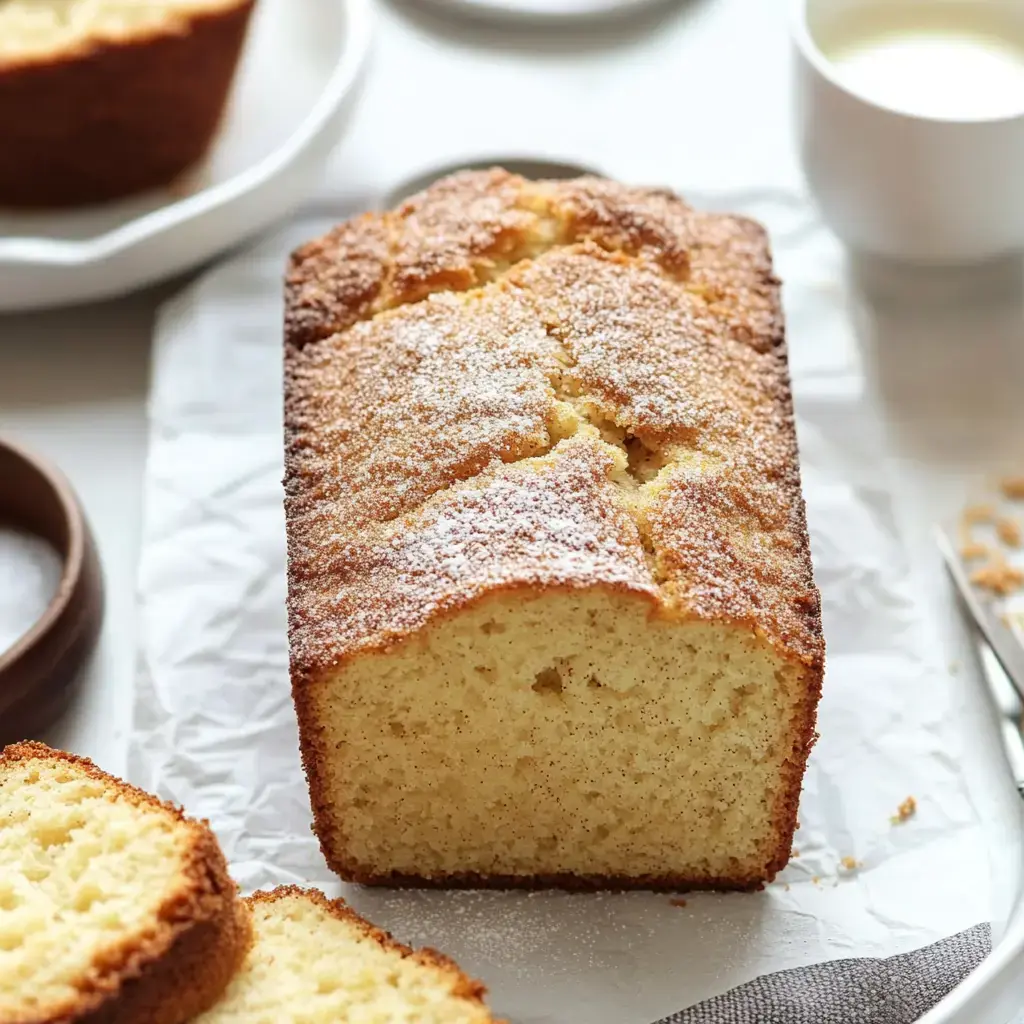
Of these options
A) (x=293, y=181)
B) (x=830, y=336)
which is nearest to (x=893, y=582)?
(x=830, y=336)

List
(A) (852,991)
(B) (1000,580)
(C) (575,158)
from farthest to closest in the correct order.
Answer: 1. (C) (575,158)
2. (B) (1000,580)
3. (A) (852,991)

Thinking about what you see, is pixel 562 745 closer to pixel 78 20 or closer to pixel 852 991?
pixel 852 991

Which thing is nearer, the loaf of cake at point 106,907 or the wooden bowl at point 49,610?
the loaf of cake at point 106,907

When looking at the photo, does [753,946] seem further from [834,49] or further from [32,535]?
[834,49]

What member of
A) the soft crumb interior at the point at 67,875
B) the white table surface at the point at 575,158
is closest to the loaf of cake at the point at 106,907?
the soft crumb interior at the point at 67,875

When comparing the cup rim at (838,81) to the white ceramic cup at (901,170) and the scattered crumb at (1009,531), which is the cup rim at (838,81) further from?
the scattered crumb at (1009,531)

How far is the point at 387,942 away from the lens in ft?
7.43

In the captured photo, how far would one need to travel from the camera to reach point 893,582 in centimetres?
297

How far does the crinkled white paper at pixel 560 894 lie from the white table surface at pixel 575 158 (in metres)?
0.09

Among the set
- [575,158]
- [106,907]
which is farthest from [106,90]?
[106,907]

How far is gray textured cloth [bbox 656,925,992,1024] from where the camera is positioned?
91.6 inches

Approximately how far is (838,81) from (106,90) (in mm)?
1588

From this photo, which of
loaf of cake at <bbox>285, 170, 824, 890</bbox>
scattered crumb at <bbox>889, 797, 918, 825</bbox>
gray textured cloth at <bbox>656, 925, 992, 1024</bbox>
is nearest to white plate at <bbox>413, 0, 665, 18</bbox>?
loaf of cake at <bbox>285, 170, 824, 890</bbox>

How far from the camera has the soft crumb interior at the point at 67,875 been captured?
2.00 metres
